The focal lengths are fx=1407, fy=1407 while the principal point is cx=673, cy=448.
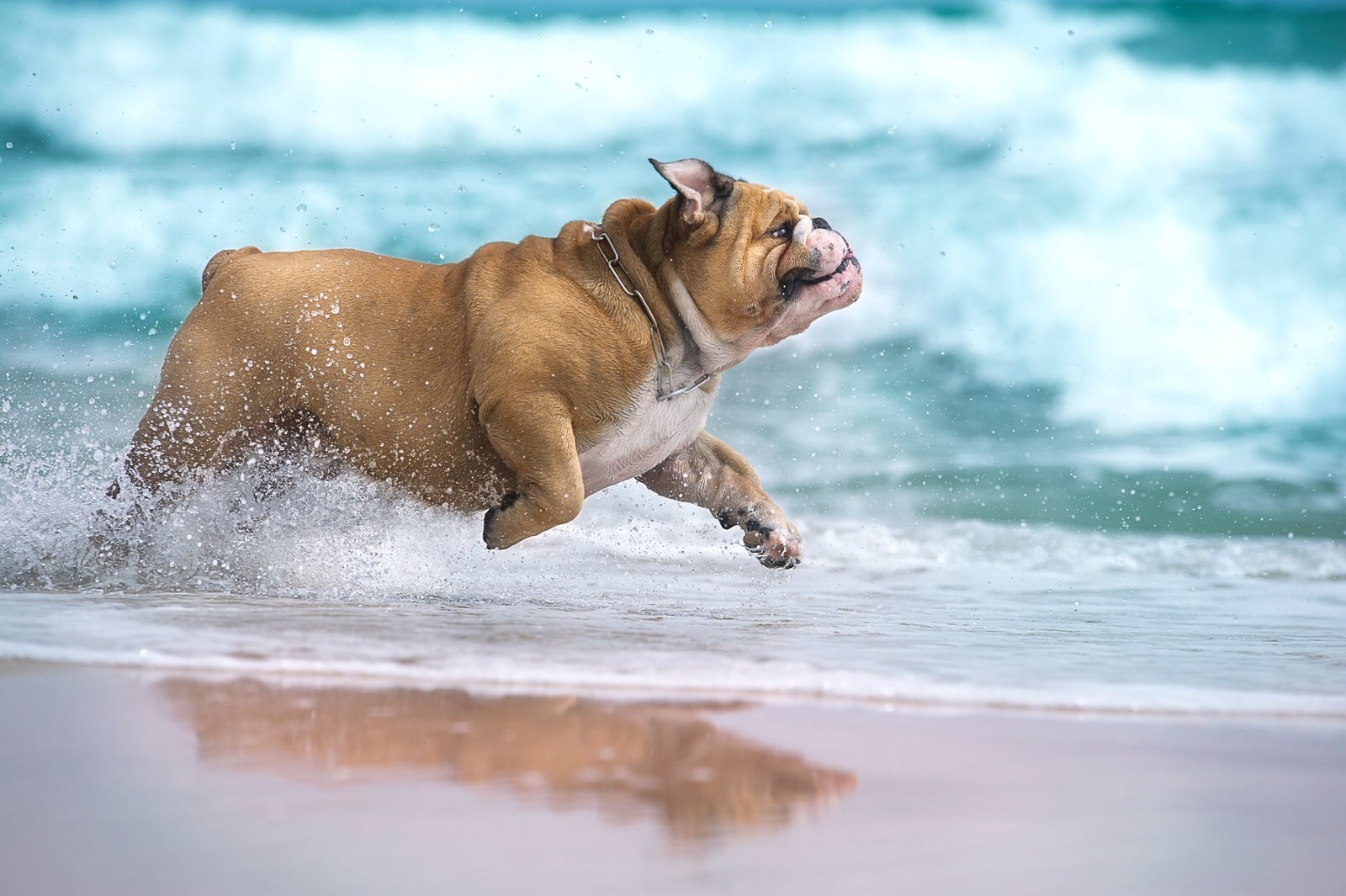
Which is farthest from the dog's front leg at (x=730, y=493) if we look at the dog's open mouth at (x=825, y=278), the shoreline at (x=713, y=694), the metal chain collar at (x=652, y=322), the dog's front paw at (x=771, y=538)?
the shoreline at (x=713, y=694)

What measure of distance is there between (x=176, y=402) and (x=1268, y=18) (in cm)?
1171

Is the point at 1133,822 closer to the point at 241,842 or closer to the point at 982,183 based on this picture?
the point at 241,842

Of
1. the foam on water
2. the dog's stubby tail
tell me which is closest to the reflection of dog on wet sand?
the foam on water

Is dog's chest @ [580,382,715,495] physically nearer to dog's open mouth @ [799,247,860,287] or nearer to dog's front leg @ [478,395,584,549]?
dog's front leg @ [478,395,584,549]

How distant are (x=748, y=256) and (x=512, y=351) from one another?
725mm

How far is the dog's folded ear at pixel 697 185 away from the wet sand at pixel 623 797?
6.29 feet

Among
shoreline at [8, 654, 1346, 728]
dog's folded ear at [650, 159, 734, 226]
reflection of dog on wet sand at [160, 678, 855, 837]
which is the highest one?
dog's folded ear at [650, 159, 734, 226]

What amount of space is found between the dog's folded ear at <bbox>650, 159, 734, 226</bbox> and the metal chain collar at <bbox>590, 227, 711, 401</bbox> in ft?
0.81

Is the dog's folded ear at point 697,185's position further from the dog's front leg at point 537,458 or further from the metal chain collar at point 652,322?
the dog's front leg at point 537,458

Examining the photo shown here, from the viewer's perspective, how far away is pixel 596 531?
7000 mm

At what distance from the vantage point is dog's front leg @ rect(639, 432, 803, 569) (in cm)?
448

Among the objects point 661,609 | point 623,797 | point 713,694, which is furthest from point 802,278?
point 623,797

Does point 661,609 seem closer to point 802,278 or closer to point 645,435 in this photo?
point 645,435

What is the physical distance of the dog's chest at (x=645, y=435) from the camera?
4.11m
